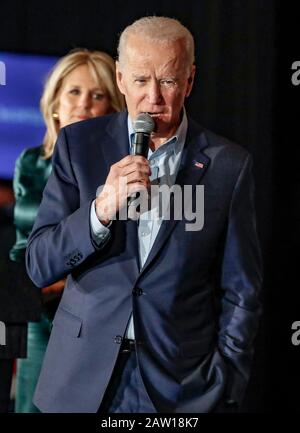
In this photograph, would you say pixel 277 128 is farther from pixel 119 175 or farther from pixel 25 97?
pixel 119 175

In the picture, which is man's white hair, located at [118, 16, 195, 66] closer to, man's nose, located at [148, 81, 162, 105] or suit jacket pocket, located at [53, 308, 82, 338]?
man's nose, located at [148, 81, 162, 105]

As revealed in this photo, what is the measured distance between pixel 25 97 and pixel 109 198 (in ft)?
5.39

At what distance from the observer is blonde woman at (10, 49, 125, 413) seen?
309cm

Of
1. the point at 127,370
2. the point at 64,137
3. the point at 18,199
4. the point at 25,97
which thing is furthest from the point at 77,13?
the point at 127,370

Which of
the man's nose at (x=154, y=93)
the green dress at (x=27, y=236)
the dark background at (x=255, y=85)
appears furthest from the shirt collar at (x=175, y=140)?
the dark background at (x=255, y=85)

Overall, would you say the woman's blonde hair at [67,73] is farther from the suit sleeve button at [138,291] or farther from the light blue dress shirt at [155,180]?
the suit sleeve button at [138,291]

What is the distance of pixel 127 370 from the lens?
1940 mm

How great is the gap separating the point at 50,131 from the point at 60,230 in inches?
53.5

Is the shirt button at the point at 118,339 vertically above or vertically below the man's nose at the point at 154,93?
below

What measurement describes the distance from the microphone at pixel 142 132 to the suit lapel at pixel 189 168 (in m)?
0.18

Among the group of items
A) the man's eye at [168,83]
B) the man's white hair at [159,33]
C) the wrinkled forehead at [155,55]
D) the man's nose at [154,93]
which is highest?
the man's white hair at [159,33]

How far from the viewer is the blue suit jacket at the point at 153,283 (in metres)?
1.91

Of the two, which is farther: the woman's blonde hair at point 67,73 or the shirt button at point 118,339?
the woman's blonde hair at point 67,73

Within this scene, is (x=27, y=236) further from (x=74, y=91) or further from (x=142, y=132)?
(x=142, y=132)
